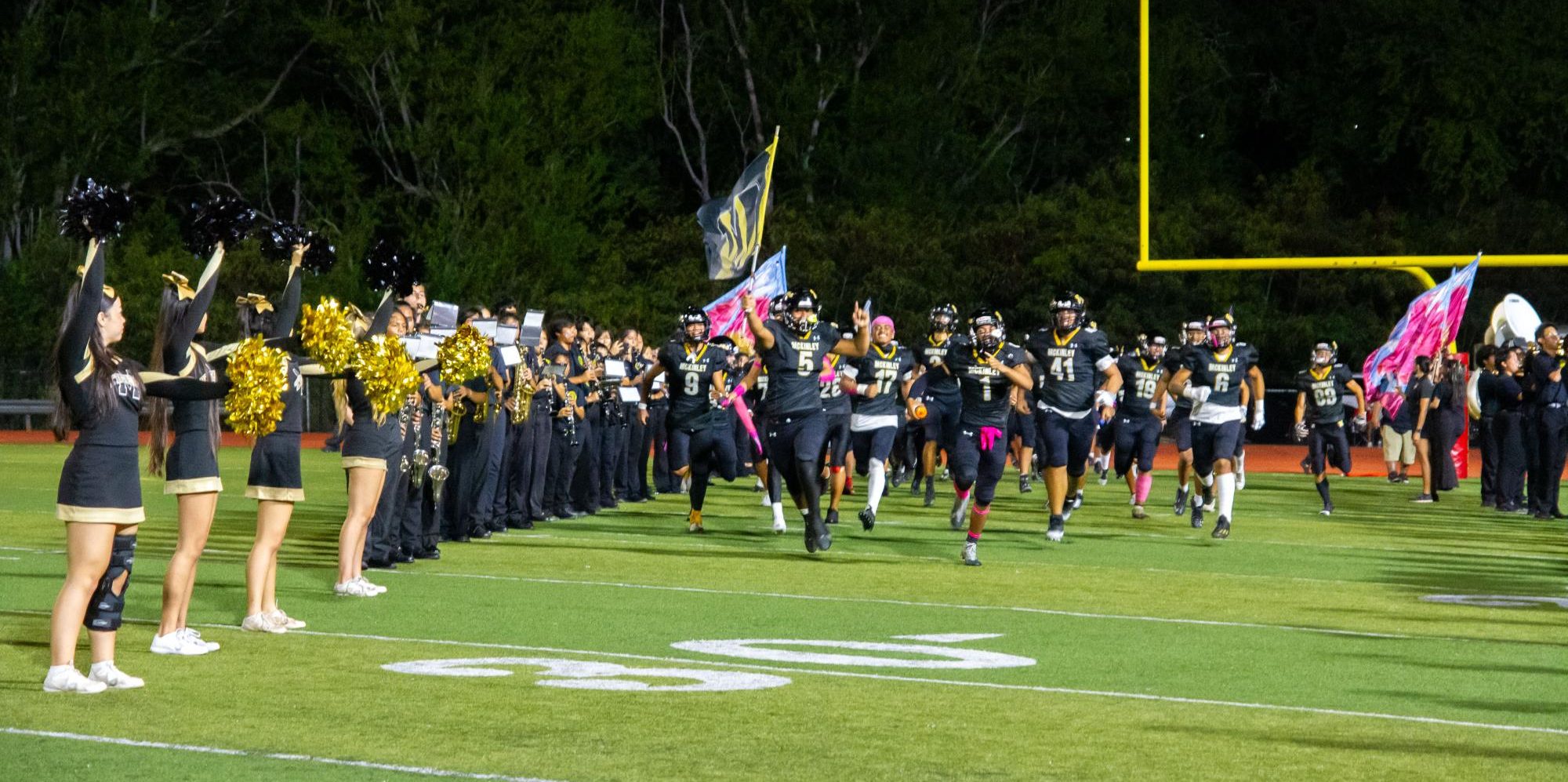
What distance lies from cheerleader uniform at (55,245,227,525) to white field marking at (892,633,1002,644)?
3891 millimetres

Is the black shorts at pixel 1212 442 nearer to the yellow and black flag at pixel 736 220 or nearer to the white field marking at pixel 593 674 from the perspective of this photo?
the yellow and black flag at pixel 736 220

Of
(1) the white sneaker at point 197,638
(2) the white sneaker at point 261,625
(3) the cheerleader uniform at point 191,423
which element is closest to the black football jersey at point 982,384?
(2) the white sneaker at point 261,625

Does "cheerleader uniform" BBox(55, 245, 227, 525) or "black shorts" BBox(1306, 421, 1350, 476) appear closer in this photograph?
"cheerleader uniform" BBox(55, 245, 227, 525)

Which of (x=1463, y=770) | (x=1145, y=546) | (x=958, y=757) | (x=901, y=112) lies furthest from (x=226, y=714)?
(x=901, y=112)

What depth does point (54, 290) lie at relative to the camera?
45031 mm

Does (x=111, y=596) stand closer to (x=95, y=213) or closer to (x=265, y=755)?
(x=95, y=213)

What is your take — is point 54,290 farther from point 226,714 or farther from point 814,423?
point 226,714

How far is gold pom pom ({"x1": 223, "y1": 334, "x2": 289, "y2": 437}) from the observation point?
9.39 meters

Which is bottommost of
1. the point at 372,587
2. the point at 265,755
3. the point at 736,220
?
the point at 265,755

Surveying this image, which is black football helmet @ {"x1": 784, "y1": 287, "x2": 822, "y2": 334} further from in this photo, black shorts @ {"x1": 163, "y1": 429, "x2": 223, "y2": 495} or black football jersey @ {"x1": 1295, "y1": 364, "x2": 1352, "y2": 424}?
black football jersey @ {"x1": 1295, "y1": 364, "x2": 1352, "y2": 424}

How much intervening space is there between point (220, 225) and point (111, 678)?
1.99 metres

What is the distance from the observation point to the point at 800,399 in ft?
50.2

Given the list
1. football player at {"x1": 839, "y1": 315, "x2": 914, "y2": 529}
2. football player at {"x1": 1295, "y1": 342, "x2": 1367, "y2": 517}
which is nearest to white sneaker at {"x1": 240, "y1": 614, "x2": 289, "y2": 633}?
football player at {"x1": 839, "y1": 315, "x2": 914, "y2": 529}

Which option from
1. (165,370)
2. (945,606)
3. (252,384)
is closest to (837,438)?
(945,606)
